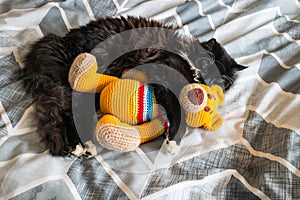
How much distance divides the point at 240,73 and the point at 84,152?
0.64m

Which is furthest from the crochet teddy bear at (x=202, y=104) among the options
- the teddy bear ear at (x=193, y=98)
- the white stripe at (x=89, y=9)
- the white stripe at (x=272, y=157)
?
the white stripe at (x=89, y=9)

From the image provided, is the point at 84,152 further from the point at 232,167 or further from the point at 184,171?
the point at 232,167

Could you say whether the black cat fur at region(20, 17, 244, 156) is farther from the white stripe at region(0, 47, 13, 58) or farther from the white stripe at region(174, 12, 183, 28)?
the white stripe at region(174, 12, 183, 28)

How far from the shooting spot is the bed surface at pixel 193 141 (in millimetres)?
1060

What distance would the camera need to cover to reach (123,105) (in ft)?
3.61

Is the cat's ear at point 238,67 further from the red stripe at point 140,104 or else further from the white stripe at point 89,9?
the white stripe at point 89,9

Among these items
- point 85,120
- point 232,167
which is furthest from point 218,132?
point 85,120

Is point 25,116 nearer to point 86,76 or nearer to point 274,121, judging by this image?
point 86,76

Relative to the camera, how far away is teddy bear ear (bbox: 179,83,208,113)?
3.63ft

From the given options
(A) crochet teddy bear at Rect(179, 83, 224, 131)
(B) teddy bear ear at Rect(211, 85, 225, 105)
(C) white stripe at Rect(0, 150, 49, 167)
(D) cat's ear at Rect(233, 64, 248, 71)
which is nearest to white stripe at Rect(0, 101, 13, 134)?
(C) white stripe at Rect(0, 150, 49, 167)

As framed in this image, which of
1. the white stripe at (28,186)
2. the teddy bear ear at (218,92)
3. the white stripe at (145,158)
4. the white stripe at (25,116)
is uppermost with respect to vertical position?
the white stripe at (25,116)

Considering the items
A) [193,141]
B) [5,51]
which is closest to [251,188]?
[193,141]

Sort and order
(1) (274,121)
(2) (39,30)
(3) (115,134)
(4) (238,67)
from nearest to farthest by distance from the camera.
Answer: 1. (3) (115,134)
2. (1) (274,121)
3. (4) (238,67)
4. (2) (39,30)

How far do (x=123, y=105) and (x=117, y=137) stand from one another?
105mm
